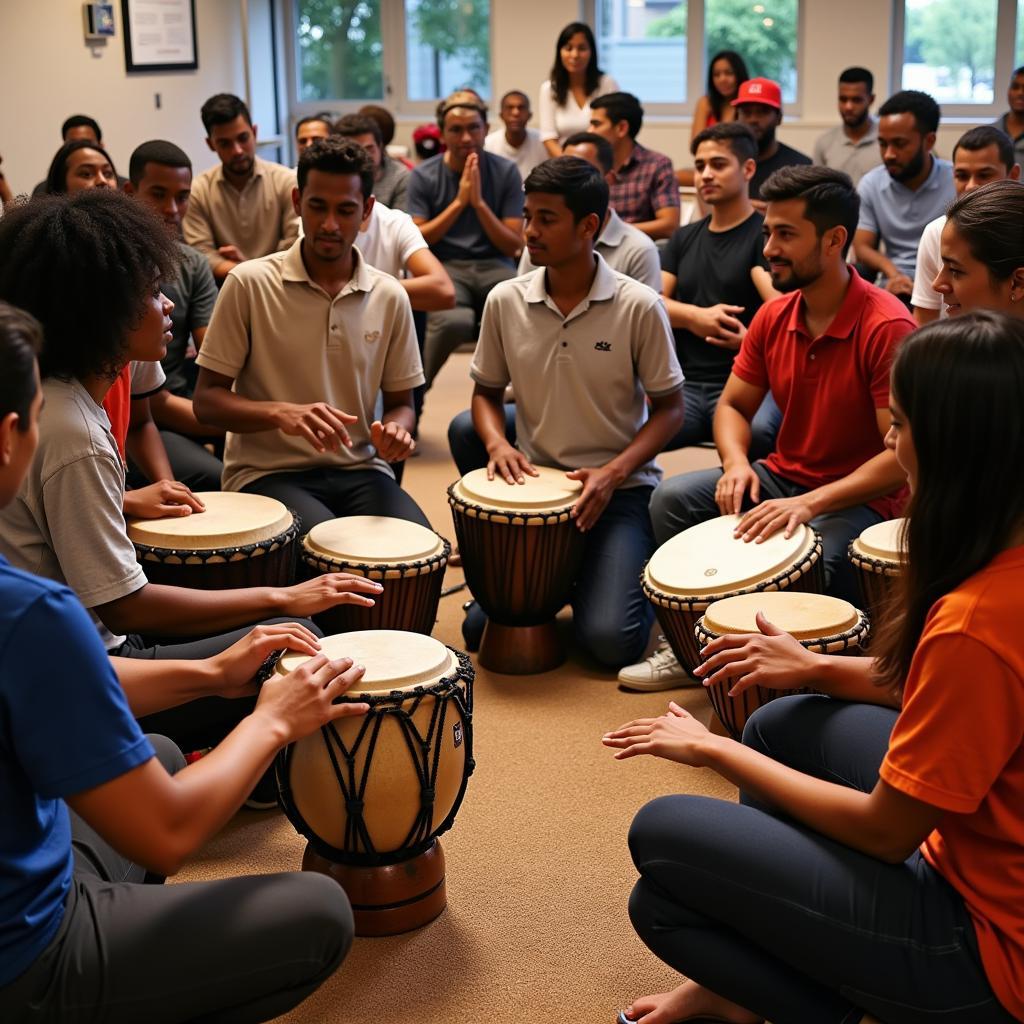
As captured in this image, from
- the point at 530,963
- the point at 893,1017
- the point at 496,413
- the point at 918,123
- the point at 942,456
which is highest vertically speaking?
the point at 918,123

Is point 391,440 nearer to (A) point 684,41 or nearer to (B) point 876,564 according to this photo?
(B) point 876,564

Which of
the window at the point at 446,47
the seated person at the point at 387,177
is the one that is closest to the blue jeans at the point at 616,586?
the seated person at the point at 387,177

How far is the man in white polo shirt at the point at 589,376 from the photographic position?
142 inches

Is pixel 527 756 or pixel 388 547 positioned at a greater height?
pixel 388 547

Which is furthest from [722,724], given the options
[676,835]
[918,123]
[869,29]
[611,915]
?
[869,29]

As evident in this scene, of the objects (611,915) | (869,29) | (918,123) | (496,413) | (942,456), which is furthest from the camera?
(869,29)

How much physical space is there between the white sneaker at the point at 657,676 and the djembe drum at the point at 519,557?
0.84 ft

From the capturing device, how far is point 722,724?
299cm

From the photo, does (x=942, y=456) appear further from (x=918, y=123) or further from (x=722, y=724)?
(x=918, y=123)

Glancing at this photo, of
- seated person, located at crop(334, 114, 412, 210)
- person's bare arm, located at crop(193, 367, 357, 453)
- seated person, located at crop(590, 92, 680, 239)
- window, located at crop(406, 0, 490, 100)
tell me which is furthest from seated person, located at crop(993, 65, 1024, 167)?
person's bare arm, located at crop(193, 367, 357, 453)

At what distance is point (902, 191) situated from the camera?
19.6 ft

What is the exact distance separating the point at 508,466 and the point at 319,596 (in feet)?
3.74

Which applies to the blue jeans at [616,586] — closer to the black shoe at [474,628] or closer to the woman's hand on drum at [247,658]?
the black shoe at [474,628]

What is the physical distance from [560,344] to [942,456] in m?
2.16
